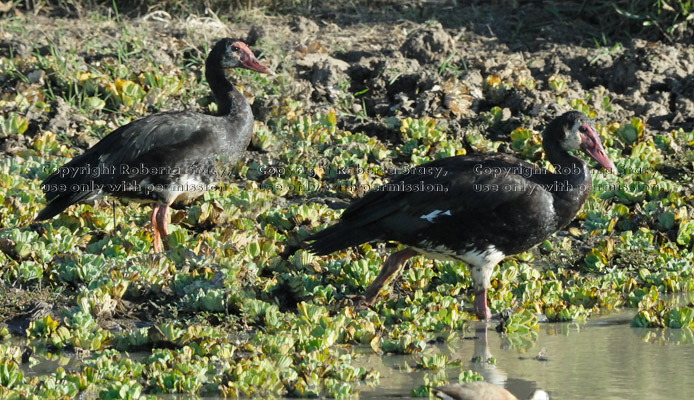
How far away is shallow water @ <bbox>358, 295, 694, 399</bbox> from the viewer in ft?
17.2

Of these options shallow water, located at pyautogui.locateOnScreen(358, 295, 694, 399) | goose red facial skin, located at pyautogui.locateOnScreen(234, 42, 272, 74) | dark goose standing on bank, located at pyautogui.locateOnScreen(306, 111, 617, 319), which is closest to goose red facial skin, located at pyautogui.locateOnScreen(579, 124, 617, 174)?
dark goose standing on bank, located at pyautogui.locateOnScreen(306, 111, 617, 319)

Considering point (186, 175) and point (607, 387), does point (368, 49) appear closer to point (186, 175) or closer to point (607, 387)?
point (186, 175)

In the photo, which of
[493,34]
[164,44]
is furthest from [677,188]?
[164,44]

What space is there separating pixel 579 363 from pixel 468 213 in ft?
4.10

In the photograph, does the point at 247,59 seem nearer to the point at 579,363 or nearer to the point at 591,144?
the point at 591,144

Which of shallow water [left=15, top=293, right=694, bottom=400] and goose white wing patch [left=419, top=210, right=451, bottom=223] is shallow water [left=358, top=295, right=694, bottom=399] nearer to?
shallow water [left=15, top=293, right=694, bottom=400]

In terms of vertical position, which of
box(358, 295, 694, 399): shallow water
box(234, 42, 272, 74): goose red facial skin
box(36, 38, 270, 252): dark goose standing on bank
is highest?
box(234, 42, 272, 74): goose red facial skin

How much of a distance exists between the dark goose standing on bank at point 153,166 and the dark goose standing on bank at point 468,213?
5.33 ft

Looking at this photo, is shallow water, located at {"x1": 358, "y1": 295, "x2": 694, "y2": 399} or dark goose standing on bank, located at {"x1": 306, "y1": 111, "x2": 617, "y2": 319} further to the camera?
dark goose standing on bank, located at {"x1": 306, "y1": 111, "x2": 617, "y2": 319}

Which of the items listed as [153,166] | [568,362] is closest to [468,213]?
[568,362]

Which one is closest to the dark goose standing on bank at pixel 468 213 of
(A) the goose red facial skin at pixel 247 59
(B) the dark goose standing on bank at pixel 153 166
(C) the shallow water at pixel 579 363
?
(C) the shallow water at pixel 579 363

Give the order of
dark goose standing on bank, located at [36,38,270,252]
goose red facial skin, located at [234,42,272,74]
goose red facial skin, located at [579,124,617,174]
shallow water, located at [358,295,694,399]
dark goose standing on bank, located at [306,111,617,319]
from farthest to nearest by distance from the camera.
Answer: goose red facial skin, located at [234,42,272,74], dark goose standing on bank, located at [36,38,270,252], goose red facial skin, located at [579,124,617,174], dark goose standing on bank, located at [306,111,617,319], shallow water, located at [358,295,694,399]

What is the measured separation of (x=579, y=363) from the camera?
572 centimetres

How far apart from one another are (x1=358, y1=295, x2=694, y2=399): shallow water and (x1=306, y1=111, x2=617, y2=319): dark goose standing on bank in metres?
0.49
